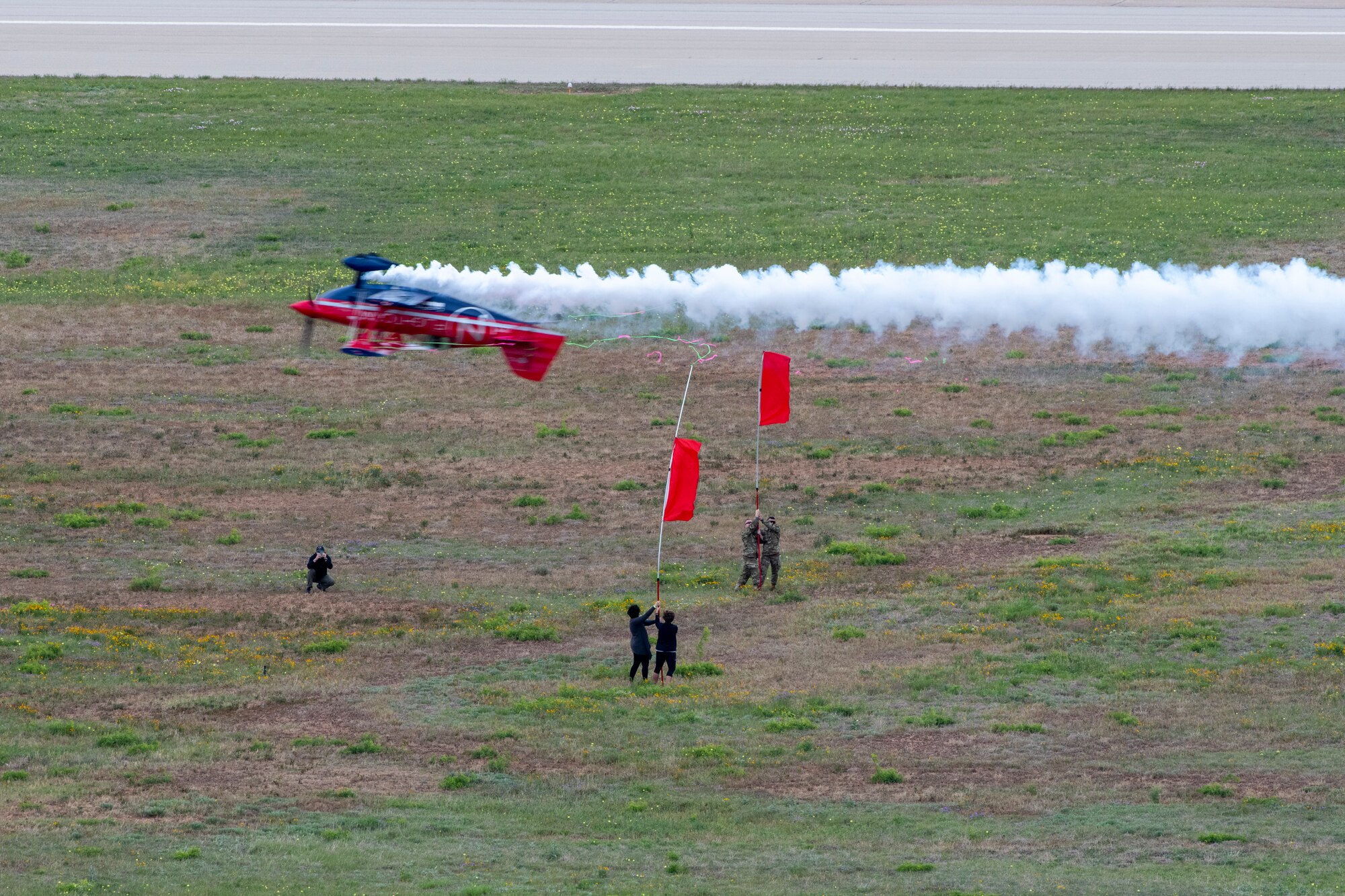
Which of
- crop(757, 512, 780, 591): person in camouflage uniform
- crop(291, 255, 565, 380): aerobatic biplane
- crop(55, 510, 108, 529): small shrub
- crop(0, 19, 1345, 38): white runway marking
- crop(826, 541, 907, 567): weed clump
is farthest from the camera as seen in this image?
crop(0, 19, 1345, 38): white runway marking

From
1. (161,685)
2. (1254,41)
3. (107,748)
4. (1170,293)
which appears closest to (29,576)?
(161,685)

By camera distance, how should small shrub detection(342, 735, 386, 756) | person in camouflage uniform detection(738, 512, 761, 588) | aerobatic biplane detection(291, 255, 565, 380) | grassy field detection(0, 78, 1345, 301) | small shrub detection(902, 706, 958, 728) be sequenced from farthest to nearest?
grassy field detection(0, 78, 1345, 301) < person in camouflage uniform detection(738, 512, 761, 588) < aerobatic biplane detection(291, 255, 565, 380) < small shrub detection(902, 706, 958, 728) < small shrub detection(342, 735, 386, 756)

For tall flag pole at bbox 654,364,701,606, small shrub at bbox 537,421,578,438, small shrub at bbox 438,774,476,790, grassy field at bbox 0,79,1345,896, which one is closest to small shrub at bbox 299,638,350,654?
grassy field at bbox 0,79,1345,896

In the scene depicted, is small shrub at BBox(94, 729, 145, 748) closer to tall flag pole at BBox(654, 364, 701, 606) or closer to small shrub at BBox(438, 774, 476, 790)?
small shrub at BBox(438, 774, 476, 790)

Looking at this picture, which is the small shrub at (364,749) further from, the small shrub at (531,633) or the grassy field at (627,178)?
the grassy field at (627,178)

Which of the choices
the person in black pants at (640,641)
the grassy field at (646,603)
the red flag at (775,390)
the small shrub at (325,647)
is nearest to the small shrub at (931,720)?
the grassy field at (646,603)

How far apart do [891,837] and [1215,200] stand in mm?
46505

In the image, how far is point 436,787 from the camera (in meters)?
26.5

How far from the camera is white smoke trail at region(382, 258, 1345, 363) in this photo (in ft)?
130

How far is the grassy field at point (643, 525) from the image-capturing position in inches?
978

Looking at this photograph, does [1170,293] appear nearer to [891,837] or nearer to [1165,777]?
[1165,777]

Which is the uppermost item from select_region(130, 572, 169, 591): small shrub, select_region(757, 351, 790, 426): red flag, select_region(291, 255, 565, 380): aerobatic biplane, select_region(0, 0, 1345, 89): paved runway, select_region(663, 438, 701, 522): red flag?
select_region(0, 0, 1345, 89): paved runway

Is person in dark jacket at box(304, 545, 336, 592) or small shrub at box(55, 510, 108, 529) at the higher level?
small shrub at box(55, 510, 108, 529)

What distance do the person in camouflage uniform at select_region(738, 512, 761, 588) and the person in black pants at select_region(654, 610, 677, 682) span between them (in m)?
5.48
